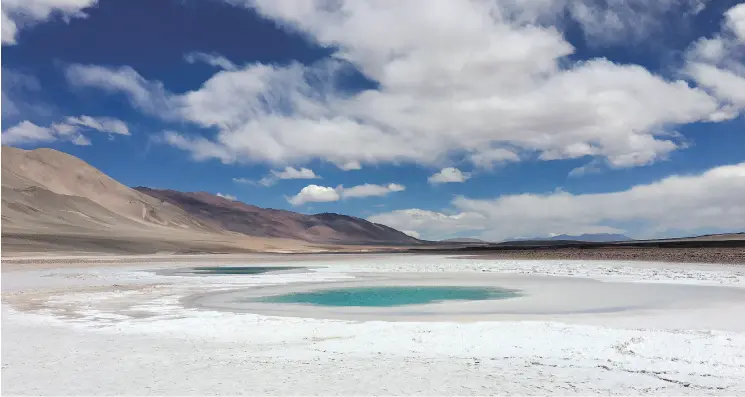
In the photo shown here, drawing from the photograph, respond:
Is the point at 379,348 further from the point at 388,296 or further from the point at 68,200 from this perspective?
the point at 68,200

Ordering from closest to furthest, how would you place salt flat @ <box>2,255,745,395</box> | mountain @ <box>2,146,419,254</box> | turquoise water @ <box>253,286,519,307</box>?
salt flat @ <box>2,255,745,395</box>, turquoise water @ <box>253,286,519,307</box>, mountain @ <box>2,146,419,254</box>

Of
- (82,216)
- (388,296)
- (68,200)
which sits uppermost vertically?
(68,200)

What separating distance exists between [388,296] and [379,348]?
10638mm

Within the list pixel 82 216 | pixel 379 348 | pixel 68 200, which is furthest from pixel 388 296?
pixel 68 200

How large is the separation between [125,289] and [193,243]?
87768mm

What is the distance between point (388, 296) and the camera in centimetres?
2100

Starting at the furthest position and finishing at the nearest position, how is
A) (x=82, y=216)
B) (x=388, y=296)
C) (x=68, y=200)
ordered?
(x=68, y=200), (x=82, y=216), (x=388, y=296)

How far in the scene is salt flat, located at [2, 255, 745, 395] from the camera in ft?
26.2

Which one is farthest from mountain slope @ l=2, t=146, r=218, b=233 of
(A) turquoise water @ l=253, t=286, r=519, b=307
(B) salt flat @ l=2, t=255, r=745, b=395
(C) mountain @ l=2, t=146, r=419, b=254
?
(B) salt flat @ l=2, t=255, r=745, b=395

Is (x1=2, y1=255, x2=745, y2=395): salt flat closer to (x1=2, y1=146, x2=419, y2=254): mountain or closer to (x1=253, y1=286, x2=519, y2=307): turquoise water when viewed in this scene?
(x1=253, y1=286, x2=519, y2=307): turquoise water

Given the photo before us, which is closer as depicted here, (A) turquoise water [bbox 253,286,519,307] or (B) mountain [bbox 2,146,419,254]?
(A) turquoise water [bbox 253,286,519,307]

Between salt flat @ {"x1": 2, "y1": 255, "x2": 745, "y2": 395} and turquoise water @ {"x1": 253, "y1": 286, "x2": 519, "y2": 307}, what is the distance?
75.8 inches

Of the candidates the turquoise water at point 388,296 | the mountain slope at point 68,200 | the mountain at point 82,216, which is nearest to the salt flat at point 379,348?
the turquoise water at point 388,296

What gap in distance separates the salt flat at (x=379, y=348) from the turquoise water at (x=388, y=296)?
1.93 metres
